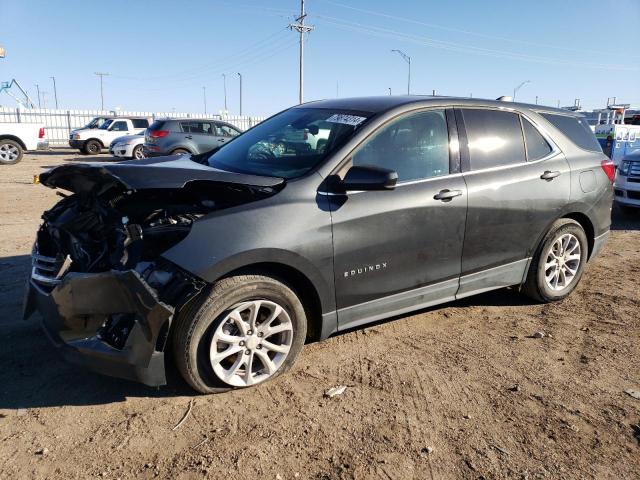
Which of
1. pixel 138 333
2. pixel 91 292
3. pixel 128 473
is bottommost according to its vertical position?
pixel 128 473

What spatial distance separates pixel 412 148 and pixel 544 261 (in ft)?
5.81

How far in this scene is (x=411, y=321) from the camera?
430 cm

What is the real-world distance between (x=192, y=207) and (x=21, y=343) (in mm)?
1712

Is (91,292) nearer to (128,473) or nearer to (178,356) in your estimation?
(178,356)

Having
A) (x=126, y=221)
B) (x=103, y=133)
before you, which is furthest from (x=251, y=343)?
(x=103, y=133)

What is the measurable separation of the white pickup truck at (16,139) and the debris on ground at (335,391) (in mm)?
16882

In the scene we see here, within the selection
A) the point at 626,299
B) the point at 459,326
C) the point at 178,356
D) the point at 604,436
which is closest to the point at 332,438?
the point at 178,356

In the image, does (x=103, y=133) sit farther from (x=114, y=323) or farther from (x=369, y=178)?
(x=369, y=178)

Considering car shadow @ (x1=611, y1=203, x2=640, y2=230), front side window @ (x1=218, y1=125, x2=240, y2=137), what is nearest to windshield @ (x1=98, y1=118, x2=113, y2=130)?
front side window @ (x1=218, y1=125, x2=240, y2=137)

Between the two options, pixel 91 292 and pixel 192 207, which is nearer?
pixel 91 292

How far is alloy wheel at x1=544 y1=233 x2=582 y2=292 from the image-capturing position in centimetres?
463

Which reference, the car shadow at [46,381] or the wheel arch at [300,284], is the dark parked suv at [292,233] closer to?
the wheel arch at [300,284]

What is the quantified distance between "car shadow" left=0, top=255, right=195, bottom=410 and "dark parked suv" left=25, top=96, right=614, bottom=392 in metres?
0.33

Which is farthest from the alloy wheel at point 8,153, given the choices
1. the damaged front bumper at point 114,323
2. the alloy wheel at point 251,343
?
the alloy wheel at point 251,343
